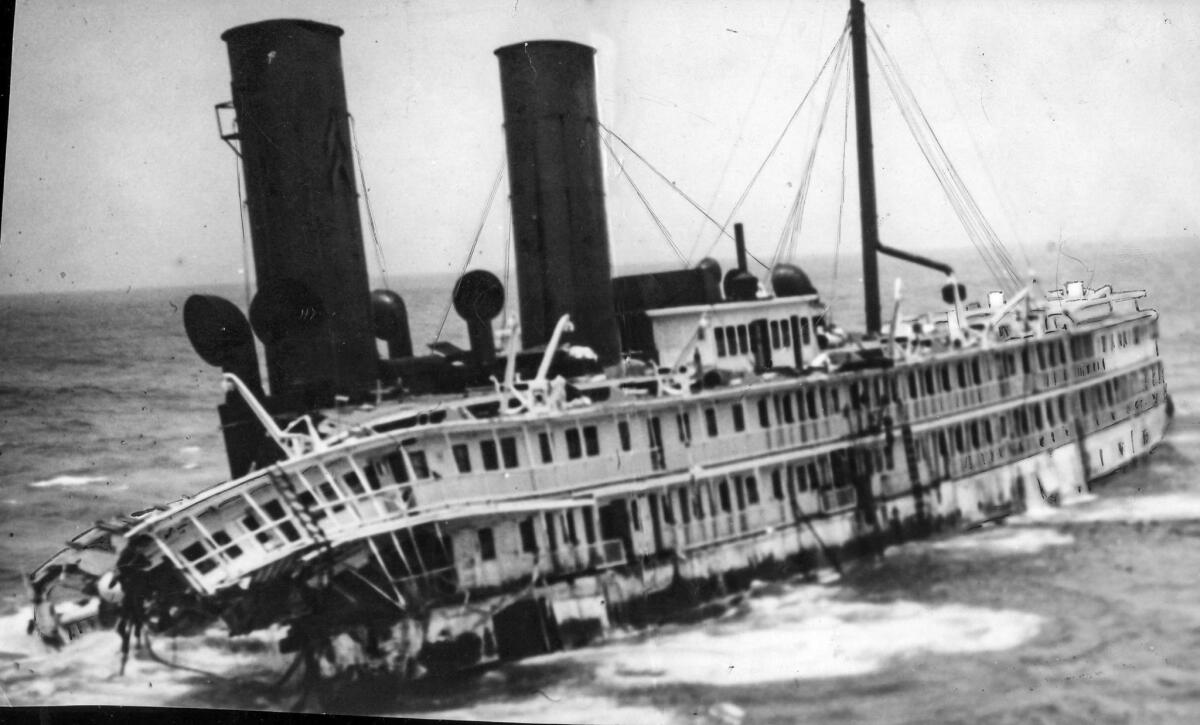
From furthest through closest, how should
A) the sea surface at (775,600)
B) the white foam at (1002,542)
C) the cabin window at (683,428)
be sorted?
the cabin window at (683,428) < the white foam at (1002,542) < the sea surface at (775,600)

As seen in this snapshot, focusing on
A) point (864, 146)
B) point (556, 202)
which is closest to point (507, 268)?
point (556, 202)

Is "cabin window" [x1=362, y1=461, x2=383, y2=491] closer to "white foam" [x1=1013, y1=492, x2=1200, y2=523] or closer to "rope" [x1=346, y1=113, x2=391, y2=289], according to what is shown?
"rope" [x1=346, y1=113, x2=391, y2=289]

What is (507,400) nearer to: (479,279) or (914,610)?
(479,279)

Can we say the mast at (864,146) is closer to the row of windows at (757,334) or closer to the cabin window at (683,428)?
the row of windows at (757,334)

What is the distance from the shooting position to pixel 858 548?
25.1ft

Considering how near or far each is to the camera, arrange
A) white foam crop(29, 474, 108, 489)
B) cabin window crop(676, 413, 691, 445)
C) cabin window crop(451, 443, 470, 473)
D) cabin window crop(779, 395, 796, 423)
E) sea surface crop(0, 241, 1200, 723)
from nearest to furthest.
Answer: sea surface crop(0, 241, 1200, 723), cabin window crop(451, 443, 470, 473), cabin window crop(676, 413, 691, 445), cabin window crop(779, 395, 796, 423), white foam crop(29, 474, 108, 489)

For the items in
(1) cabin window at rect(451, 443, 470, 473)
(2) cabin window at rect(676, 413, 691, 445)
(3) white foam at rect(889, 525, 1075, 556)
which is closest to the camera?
(1) cabin window at rect(451, 443, 470, 473)

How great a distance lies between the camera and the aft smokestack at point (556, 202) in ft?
24.8

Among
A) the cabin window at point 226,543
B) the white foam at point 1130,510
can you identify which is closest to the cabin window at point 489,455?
the cabin window at point 226,543

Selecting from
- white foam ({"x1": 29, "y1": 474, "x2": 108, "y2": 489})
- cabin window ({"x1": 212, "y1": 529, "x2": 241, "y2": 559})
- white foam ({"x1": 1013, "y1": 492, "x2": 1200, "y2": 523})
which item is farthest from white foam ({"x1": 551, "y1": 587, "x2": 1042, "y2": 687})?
white foam ({"x1": 29, "y1": 474, "x2": 108, "y2": 489})

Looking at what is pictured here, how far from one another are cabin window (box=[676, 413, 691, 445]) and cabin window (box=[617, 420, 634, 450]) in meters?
0.37

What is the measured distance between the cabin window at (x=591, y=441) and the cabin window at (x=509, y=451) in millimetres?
492

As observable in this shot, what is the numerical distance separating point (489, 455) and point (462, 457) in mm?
188

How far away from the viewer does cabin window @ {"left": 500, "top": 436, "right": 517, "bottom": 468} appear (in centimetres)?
719
